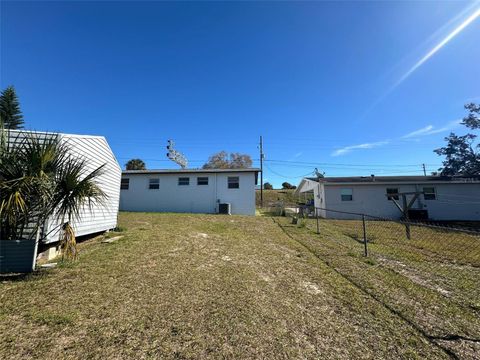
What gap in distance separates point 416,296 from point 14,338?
5359 millimetres

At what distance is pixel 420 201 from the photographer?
18.1 meters

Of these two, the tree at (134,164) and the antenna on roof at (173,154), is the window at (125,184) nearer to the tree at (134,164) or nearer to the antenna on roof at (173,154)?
the antenna on roof at (173,154)

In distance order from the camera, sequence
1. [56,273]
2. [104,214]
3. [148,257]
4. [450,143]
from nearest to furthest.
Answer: [56,273]
[148,257]
[104,214]
[450,143]

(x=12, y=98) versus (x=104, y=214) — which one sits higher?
(x=12, y=98)

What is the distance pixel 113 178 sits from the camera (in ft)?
30.9

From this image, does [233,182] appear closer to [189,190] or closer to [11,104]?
[189,190]

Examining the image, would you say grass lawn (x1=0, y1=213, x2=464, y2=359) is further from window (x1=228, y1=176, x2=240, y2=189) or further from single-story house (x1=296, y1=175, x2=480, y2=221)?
single-story house (x1=296, y1=175, x2=480, y2=221)

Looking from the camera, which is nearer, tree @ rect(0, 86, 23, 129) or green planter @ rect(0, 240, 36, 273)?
green planter @ rect(0, 240, 36, 273)

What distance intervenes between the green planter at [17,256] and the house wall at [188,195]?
1291cm

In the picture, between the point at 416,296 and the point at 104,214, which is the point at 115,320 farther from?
the point at 104,214

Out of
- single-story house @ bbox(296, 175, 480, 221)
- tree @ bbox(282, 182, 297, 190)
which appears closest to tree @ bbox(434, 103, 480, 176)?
single-story house @ bbox(296, 175, 480, 221)

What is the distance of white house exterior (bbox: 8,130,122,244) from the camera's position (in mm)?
5450

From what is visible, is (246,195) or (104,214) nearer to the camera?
(104,214)

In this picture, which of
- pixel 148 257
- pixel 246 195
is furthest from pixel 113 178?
pixel 246 195
